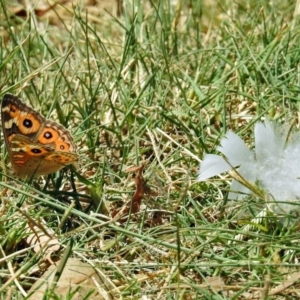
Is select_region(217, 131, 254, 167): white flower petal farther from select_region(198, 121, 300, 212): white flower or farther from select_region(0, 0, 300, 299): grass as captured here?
select_region(0, 0, 300, 299): grass

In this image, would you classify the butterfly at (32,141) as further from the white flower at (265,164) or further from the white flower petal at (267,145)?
the white flower petal at (267,145)

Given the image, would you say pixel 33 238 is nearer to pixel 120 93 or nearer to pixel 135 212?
pixel 135 212

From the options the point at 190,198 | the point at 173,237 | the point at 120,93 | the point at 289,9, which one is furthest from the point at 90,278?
the point at 289,9

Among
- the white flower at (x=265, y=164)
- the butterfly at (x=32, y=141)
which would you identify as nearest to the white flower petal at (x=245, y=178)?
the white flower at (x=265, y=164)

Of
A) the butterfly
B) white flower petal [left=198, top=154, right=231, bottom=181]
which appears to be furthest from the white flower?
the butterfly

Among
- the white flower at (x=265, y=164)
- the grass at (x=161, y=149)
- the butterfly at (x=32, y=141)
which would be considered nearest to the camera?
the grass at (x=161, y=149)

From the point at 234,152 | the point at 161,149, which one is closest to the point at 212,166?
the point at 234,152

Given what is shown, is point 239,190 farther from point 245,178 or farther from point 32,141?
point 32,141
